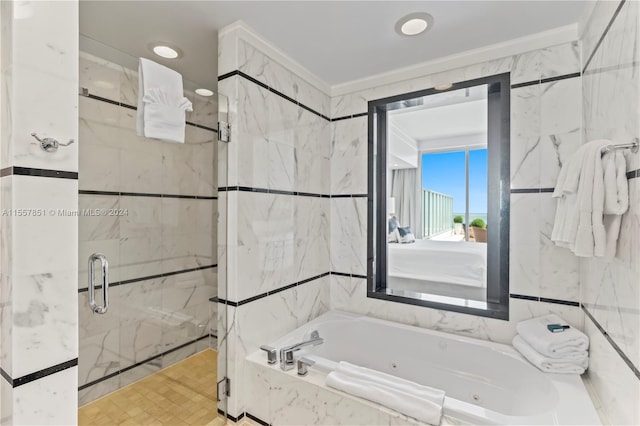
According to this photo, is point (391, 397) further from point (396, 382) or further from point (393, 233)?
point (393, 233)

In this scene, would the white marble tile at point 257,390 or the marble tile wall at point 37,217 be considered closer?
the marble tile wall at point 37,217

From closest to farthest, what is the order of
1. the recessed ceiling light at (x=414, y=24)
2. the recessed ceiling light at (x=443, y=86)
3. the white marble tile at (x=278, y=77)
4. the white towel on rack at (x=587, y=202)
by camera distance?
the white towel on rack at (x=587, y=202) < the recessed ceiling light at (x=414, y=24) < the white marble tile at (x=278, y=77) < the recessed ceiling light at (x=443, y=86)

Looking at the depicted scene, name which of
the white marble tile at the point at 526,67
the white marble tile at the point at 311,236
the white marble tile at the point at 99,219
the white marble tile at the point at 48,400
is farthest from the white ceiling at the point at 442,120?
the white marble tile at the point at 48,400

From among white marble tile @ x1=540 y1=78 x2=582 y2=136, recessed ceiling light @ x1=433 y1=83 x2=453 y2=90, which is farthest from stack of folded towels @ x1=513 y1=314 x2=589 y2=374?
recessed ceiling light @ x1=433 y1=83 x2=453 y2=90

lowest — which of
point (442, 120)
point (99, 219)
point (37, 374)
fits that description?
point (37, 374)

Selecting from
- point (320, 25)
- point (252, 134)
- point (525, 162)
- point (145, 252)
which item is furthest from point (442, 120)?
point (145, 252)

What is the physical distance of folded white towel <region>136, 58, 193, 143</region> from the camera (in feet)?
5.29

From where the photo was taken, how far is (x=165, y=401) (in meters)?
1.99

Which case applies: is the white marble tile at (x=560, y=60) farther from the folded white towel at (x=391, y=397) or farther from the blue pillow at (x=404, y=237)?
the blue pillow at (x=404, y=237)

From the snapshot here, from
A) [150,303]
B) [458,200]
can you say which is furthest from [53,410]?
[458,200]

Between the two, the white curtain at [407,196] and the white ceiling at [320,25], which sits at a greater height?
the white ceiling at [320,25]

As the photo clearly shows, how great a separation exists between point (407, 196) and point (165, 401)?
15.0 ft

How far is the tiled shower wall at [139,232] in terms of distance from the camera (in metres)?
1.75

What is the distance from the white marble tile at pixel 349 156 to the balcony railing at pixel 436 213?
2.87m
